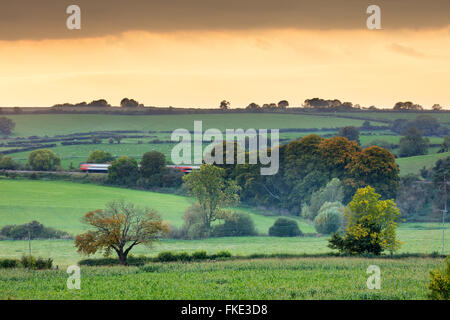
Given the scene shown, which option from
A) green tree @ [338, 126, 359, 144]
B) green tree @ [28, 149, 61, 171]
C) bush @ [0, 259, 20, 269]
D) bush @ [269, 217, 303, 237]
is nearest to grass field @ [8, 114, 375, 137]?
green tree @ [338, 126, 359, 144]

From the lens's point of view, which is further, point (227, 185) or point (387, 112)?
point (387, 112)

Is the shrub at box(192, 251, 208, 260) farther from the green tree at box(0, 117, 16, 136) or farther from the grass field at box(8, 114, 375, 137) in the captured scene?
the green tree at box(0, 117, 16, 136)

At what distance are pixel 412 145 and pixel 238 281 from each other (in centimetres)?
8333

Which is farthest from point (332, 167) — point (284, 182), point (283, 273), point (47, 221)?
point (283, 273)

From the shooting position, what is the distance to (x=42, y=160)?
335 ft

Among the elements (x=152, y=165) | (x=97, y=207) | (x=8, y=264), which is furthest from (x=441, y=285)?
(x=152, y=165)

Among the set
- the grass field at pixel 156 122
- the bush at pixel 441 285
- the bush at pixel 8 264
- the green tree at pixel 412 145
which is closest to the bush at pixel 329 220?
the bush at pixel 8 264

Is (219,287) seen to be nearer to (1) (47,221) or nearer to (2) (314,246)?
(2) (314,246)

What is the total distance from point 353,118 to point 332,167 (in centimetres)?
5656

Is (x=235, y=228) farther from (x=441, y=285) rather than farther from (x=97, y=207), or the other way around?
(x=441, y=285)

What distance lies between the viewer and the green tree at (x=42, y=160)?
102m

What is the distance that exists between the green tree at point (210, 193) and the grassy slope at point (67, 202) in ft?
13.4

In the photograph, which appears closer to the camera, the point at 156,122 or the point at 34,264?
the point at 34,264
